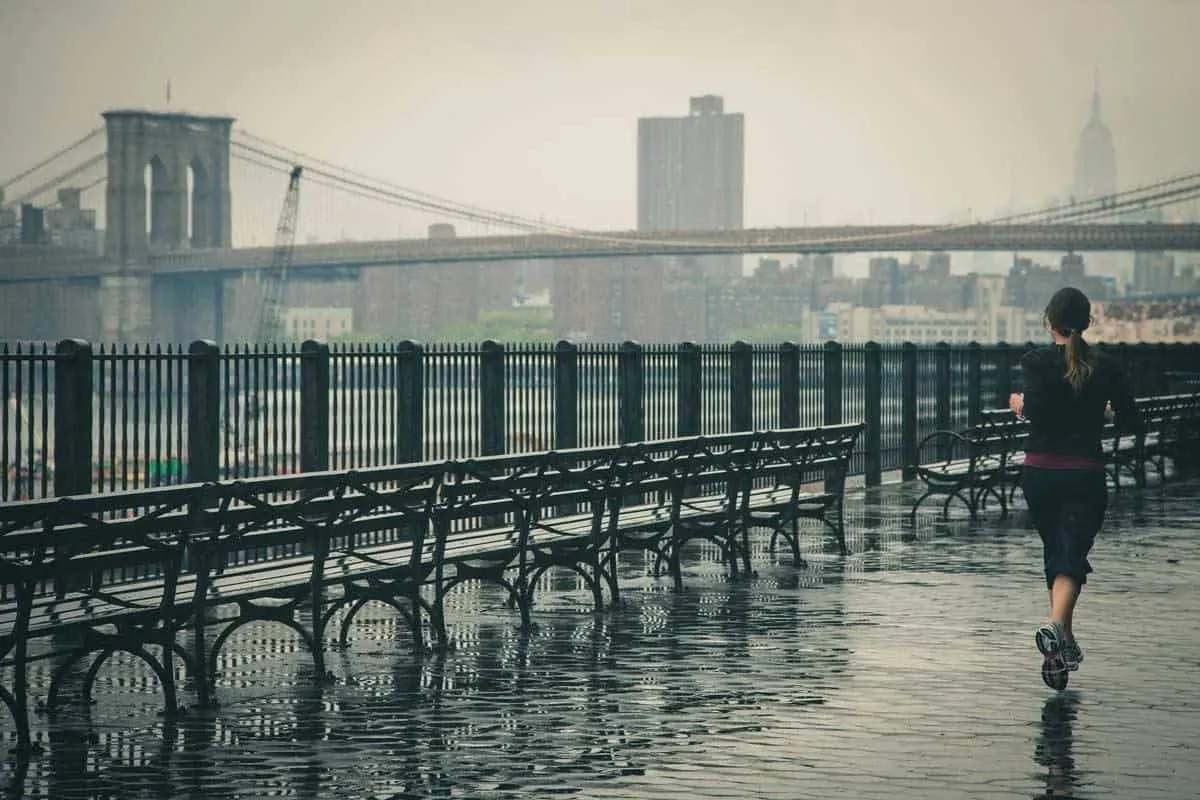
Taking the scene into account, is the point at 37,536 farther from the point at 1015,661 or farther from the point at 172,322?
the point at 172,322

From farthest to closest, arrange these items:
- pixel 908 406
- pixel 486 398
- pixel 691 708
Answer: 1. pixel 908 406
2. pixel 486 398
3. pixel 691 708

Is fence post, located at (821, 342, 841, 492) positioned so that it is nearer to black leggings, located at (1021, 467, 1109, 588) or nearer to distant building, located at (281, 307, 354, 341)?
black leggings, located at (1021, 467, 1109, 588)

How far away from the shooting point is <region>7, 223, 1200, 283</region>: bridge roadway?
266ft

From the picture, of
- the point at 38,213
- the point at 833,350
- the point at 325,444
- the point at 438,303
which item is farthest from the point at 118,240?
the point at 325,444

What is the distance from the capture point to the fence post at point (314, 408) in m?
14.3

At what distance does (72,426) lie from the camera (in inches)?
473

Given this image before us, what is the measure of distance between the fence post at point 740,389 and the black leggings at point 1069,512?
11.5 meters

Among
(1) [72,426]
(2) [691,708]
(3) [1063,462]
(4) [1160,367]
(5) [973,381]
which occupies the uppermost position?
Result: (4) [1160,367]

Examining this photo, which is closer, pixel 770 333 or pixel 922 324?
A: pixel 770 333

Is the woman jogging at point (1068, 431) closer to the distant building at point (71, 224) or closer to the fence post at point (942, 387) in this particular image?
the fence post at point (942, 387)

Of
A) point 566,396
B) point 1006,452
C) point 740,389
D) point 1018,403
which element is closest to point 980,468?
point 1006,452

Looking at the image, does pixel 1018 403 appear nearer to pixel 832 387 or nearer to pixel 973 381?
pixel 832 387

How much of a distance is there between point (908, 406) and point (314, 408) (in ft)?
37.8

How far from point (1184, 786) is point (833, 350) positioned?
16162 mm
